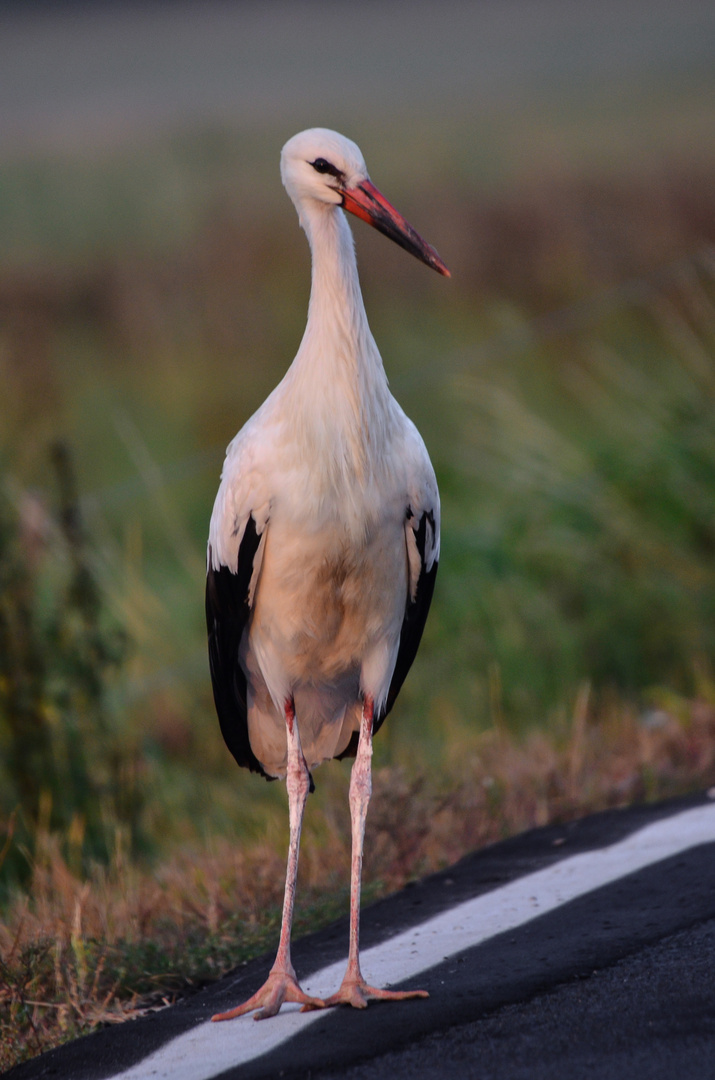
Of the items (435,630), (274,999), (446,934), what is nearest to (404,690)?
(435,630)

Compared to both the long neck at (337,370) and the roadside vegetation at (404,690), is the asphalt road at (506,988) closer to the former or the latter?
the roadside vegetation at (404,690)

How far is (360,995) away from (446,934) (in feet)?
1.49

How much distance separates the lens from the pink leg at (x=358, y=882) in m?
3.58

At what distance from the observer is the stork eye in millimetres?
4230

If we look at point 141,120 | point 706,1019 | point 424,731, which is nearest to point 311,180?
point 706,1019

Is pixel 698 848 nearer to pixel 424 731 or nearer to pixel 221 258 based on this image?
pixel 424 731

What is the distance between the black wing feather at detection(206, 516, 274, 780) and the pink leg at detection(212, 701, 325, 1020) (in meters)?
0.27

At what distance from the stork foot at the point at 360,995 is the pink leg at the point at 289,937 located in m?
0.04

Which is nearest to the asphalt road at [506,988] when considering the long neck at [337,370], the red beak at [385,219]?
the long neck at [337,370]

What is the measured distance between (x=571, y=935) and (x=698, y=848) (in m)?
0.70

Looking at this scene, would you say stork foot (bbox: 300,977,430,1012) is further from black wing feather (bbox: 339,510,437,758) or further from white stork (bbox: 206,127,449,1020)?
black wing feather (bbox: 339,510,437,758)

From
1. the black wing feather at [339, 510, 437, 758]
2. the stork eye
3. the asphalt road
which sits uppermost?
the stork eye

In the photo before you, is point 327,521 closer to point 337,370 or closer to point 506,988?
point 337,370

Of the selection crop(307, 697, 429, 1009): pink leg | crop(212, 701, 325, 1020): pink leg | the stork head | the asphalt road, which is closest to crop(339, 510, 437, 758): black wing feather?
crop(307, 697, 429, 1009): pink leg
